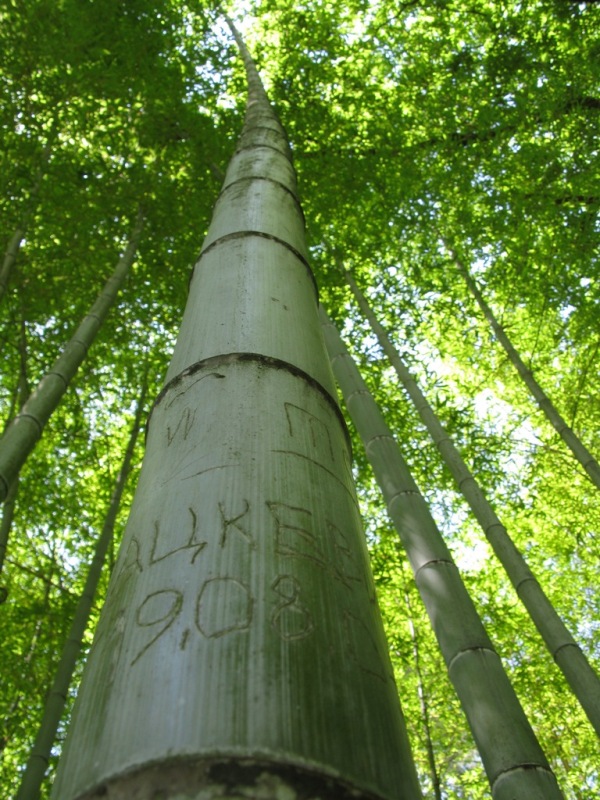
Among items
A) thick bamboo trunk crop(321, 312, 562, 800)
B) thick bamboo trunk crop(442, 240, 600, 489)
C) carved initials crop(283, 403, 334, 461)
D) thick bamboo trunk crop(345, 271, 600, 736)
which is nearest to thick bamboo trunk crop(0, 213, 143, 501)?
thick bamboo trunk crop(321, 312, 562, 800)

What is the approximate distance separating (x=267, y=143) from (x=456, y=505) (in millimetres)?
5628

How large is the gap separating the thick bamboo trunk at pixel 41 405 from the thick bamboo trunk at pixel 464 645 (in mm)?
1503

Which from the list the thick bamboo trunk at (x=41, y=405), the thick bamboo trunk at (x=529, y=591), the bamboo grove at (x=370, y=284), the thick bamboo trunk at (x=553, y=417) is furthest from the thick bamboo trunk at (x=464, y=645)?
the thick bamboo trunk at (x=553, y=417)

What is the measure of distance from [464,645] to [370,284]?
5.13 m

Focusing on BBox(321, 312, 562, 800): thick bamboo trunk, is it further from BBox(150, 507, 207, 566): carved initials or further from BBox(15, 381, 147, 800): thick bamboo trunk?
BBox(15, 381, 147, 800): thick bamboo trunk

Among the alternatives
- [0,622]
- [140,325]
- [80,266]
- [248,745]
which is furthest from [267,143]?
[0,622]

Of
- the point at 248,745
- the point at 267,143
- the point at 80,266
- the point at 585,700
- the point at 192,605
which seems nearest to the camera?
the point at 248,745

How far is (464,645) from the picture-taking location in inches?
83.4

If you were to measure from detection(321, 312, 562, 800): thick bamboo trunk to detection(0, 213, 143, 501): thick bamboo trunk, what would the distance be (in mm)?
1503

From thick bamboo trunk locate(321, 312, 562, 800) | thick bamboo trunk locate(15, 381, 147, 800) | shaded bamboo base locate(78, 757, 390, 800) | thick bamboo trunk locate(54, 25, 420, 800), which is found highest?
thick bamboo trunk locate(15, 381, 147, 800)

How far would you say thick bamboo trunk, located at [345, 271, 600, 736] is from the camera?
9.32 ft

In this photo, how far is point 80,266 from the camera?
5.45 meters

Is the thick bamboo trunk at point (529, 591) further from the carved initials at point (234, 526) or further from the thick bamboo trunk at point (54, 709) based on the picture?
the carved initials at point (234, 526)

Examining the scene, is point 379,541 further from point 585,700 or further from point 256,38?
point 256,38
